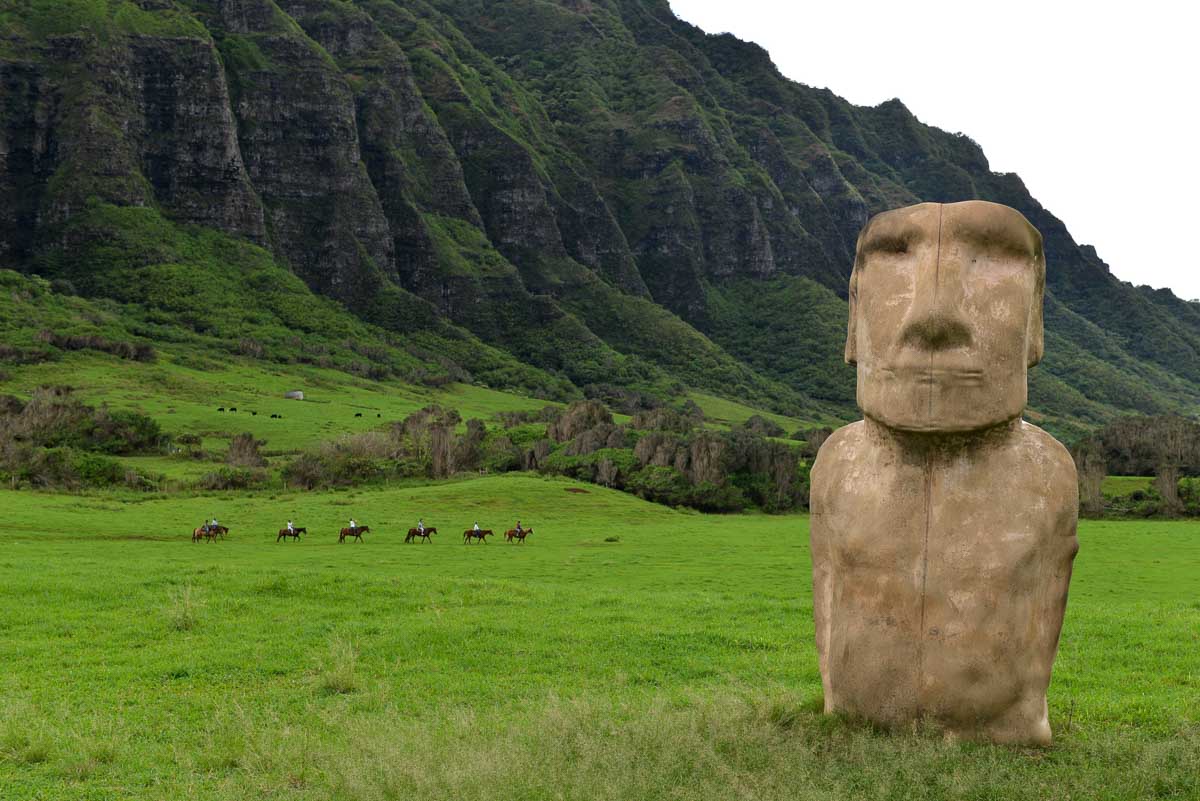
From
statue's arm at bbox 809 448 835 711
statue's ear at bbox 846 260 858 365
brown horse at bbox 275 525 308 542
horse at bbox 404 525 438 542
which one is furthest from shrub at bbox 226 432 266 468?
statue's ear at bbox 846 260 858 365

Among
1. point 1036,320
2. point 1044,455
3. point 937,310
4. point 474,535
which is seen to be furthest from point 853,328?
point 474,535

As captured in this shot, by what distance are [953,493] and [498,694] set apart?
Result: 5.41 meters

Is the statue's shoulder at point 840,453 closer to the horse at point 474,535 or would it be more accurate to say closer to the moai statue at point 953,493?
the moai statue at point 953,493

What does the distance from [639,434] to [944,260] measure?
6057 cm

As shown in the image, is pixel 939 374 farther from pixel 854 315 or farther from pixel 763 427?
pixel 763 427

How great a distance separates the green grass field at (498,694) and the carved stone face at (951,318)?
2.47 metres

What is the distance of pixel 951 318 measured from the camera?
7434mm

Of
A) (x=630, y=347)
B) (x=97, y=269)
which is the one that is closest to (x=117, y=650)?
(x=97, y=269)

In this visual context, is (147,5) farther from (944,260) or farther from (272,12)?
(944,260)

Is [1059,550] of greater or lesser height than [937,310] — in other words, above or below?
below

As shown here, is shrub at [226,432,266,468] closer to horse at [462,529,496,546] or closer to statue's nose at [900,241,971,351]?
horse at [462,529,496,546]

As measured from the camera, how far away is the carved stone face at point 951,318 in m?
7.46

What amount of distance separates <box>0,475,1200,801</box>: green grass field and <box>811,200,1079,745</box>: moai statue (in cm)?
53

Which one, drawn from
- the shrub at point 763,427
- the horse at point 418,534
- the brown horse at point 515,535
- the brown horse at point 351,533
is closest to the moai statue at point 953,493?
the brown horse at point 515,535
